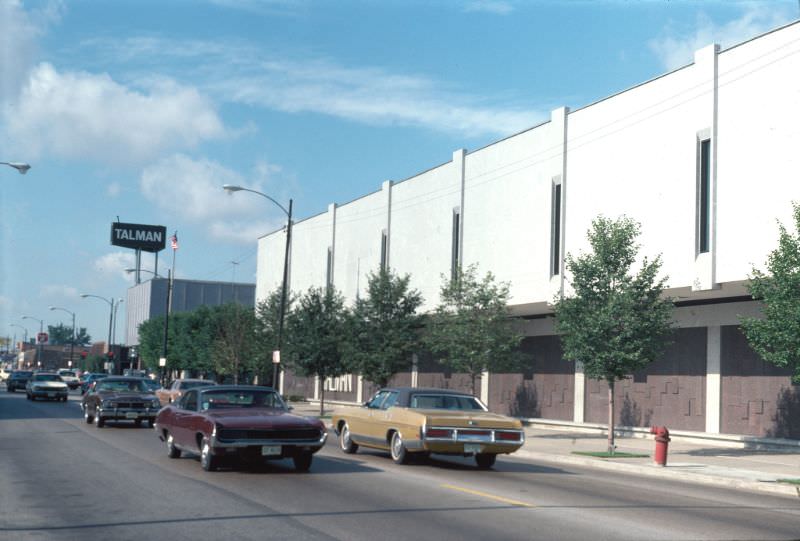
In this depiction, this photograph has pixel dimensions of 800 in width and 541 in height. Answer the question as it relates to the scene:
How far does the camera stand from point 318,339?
136 ft

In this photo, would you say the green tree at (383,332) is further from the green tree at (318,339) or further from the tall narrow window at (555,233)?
the tall narrow window at (555,233)

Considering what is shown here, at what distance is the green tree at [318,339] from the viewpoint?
41.3 metres

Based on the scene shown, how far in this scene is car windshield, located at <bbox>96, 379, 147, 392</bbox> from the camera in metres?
29.3

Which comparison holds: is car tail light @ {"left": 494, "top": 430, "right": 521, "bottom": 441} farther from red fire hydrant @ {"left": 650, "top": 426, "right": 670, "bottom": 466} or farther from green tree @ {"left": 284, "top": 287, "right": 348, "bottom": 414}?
green tree @ {"left": 284, "top": 287, "right": 348, "bottom": 414}

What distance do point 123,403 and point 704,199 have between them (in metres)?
18.0

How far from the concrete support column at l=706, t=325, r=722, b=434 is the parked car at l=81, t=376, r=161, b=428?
16.7 meters

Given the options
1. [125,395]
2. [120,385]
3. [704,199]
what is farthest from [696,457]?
[120,385]

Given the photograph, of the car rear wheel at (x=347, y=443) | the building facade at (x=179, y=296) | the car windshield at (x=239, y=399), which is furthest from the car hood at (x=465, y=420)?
the building facade at (x=179, y=296)

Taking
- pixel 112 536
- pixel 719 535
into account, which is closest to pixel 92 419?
pixel 112 536

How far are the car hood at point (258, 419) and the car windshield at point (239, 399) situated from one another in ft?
1.35

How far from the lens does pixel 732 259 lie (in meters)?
26.3

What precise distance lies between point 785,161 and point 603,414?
41.6 ft

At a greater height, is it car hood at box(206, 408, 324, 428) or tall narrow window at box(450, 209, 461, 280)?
tall narrow window at box(450, 209, 461, 280)

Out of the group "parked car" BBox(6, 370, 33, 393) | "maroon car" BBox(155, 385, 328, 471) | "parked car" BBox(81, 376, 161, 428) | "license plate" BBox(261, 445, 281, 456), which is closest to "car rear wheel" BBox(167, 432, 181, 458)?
"maroon car" BBox(155, 385, 328, 471)
